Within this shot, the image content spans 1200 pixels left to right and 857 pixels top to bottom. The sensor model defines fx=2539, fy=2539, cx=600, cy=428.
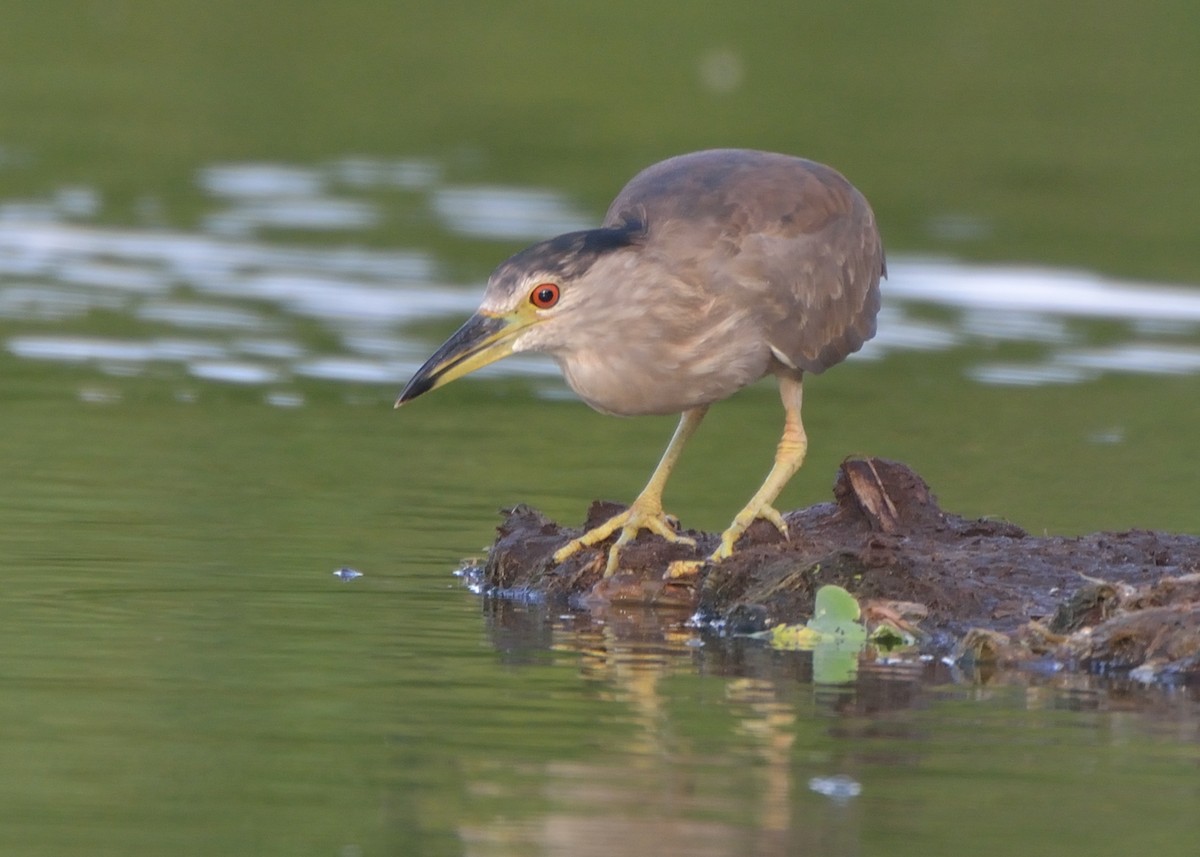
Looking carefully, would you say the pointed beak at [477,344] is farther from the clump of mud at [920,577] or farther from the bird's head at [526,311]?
the clump of mud at [920,577]

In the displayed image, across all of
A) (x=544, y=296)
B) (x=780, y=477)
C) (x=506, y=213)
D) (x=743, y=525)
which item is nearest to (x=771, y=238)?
(x=780, y=477)

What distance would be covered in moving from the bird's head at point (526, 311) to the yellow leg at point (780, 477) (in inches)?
45.7

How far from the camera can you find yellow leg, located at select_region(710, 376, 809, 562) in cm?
970

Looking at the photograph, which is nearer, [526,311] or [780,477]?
[526,311]

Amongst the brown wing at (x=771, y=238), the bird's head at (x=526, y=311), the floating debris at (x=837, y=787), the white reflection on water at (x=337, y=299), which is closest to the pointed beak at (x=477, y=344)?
the bird's head at (x=526, y=311)

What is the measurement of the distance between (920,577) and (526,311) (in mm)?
1719

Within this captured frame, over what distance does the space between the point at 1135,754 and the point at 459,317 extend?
11076 mm

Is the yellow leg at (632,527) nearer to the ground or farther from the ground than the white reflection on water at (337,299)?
nearer to the ground

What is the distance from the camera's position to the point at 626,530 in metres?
9.93

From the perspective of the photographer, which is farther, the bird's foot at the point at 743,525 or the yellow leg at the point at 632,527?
the yellow leg at the point at 632,527

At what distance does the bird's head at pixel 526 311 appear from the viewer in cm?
886

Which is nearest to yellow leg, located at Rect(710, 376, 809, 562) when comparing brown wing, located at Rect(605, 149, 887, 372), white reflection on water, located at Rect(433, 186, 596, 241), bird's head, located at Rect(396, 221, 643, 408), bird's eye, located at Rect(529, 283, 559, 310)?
brown wing, located at Rect(605, 149, 887, 372)

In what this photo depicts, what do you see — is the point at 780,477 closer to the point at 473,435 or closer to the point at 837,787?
the point at 837,787

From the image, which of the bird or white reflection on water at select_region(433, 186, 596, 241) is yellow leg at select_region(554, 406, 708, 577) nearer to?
the bird
